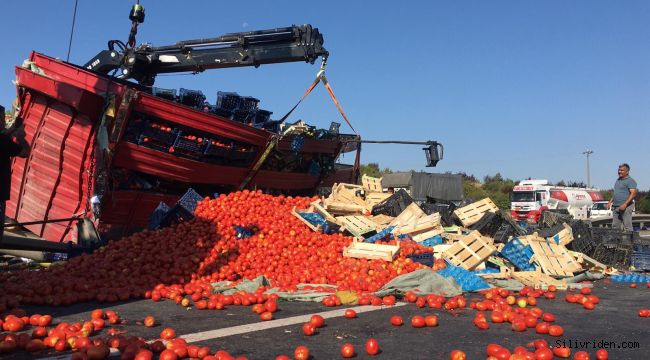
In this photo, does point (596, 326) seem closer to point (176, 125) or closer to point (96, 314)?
point (96, 314)

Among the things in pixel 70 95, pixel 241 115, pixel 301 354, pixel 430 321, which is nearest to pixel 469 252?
pixel 430 321

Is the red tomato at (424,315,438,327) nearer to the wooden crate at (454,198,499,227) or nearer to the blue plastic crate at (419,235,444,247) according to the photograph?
the blue plastic crate at (419,235,444,247)

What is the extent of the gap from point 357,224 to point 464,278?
3.07 meters

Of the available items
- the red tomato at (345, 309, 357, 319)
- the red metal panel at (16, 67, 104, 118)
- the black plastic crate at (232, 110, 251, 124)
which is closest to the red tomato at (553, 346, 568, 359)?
the red tomato at (345, 309, 357, 319)

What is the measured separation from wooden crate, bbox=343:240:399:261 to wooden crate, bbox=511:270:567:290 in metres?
2.09

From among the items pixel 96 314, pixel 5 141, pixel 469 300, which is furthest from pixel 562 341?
pixel 5 141

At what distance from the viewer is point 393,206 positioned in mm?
12359

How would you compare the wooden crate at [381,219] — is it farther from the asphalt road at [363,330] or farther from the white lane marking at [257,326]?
the white lane marking at [257,326]

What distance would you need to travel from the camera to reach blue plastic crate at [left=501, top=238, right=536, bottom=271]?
366 inches

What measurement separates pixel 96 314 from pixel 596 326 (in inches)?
206

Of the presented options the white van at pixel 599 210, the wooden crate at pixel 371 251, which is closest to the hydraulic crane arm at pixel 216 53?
the wooden crate at pixel 371 251

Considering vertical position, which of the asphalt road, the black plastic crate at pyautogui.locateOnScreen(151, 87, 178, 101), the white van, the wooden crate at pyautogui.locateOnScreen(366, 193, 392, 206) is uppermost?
the black plastic crate at pyautogui.locateOnScreen(151, 87, 178, 101)

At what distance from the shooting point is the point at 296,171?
48.2 ft

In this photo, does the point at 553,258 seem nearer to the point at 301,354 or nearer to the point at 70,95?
the point at 301,354
